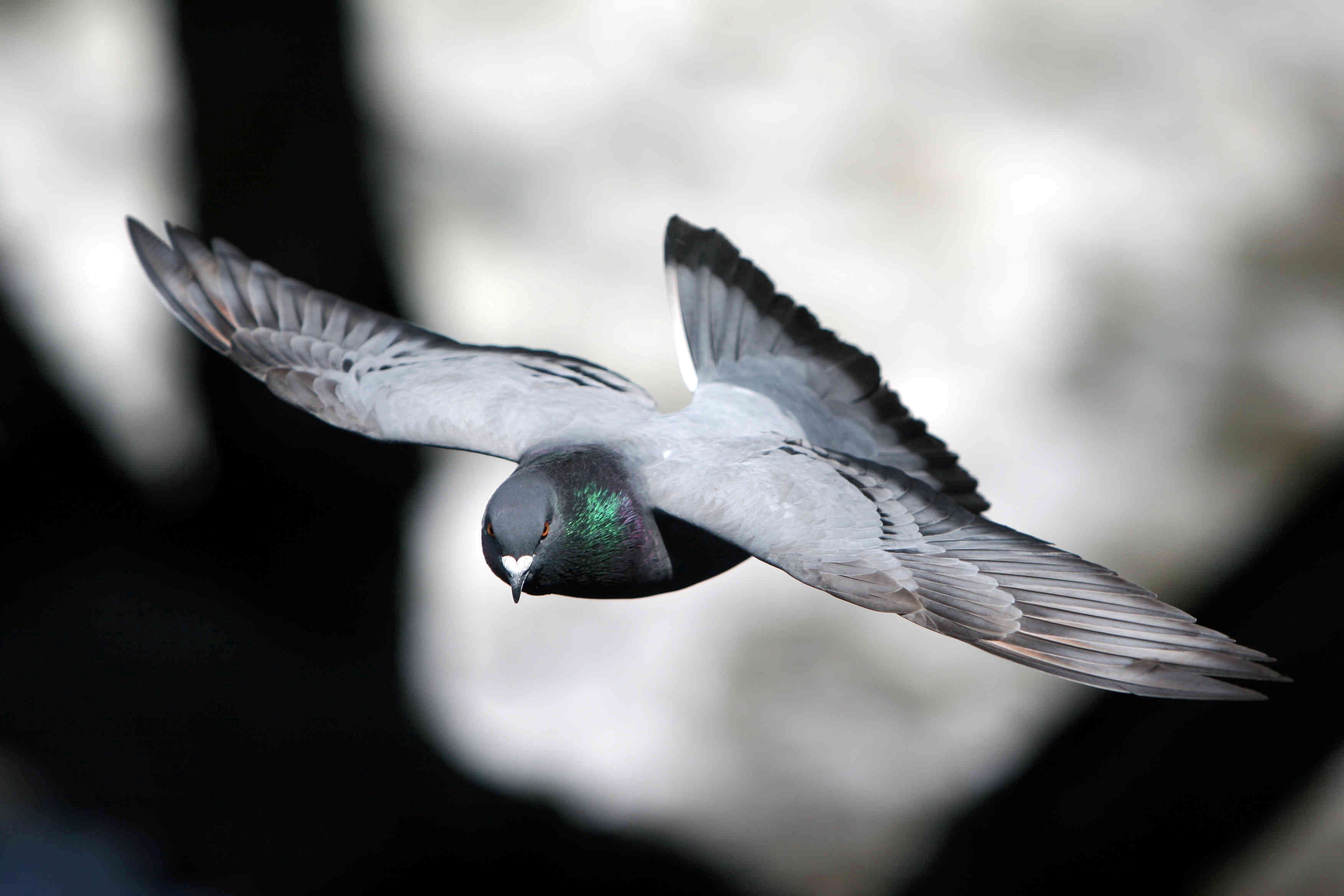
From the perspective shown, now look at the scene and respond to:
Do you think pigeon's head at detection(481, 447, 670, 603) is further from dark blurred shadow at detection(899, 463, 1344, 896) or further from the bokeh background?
dark blurred shadow at detection(899, 463, 1344, 896)

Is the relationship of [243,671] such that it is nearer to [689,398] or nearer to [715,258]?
[689,398]

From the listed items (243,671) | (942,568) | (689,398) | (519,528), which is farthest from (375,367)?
(243,671)

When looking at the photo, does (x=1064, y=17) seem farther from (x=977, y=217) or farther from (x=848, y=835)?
(x=848, y=835)

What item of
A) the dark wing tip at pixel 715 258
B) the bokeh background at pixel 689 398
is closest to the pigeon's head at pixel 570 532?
the dark wing tip at pixel 715 258

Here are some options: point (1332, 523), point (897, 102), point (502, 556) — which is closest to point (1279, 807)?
point (1332, 523)

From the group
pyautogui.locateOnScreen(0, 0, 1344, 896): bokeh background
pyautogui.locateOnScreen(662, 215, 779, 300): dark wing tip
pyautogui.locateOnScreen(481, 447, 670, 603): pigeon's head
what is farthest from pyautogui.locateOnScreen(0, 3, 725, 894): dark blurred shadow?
pyautogui.locateOnScreen(481, 447, 670, 603): pigeon's head

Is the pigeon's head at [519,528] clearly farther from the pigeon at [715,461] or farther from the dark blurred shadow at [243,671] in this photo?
the dark blurred shadow at [243,671]
